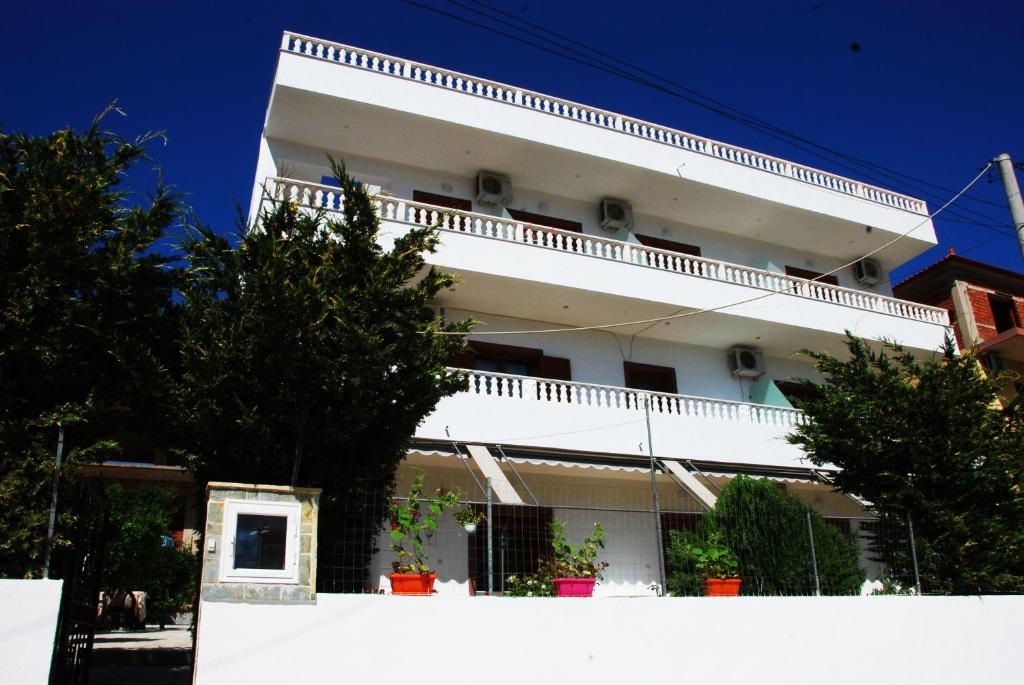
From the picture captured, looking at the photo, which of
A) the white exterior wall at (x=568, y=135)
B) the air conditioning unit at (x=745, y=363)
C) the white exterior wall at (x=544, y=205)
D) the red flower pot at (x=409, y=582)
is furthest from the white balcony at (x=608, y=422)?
the white exterior wall at (x=568, y=135)

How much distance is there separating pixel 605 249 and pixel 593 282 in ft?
3.27

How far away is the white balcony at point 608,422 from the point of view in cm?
1451

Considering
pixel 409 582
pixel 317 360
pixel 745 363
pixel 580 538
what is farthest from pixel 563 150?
pixel 409 582

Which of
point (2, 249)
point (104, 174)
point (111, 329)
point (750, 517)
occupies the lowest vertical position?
point (750, 517)

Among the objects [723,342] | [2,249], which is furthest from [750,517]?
[2,249]

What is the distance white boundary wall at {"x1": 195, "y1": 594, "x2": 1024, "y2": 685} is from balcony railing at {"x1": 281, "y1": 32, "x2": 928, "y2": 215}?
11.7m

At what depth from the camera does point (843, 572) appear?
12.6 metres

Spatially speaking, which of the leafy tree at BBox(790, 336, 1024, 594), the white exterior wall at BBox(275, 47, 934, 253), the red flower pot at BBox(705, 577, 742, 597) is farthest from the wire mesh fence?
the white exterior wall at BBox(275, 47, 934, 253)

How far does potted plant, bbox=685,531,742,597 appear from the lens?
10539 millimetres

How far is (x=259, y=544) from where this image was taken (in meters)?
7.45

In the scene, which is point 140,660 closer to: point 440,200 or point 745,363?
point 440,200

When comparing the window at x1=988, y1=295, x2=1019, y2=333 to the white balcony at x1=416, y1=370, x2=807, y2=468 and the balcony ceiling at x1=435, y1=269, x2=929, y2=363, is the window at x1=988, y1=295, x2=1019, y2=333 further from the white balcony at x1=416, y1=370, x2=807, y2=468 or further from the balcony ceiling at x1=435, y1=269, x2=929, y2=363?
the white balcony at x1=416, y1=370, x2=807, y2=468

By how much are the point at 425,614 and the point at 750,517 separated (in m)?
6.29

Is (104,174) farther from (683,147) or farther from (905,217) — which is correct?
(905,217)
